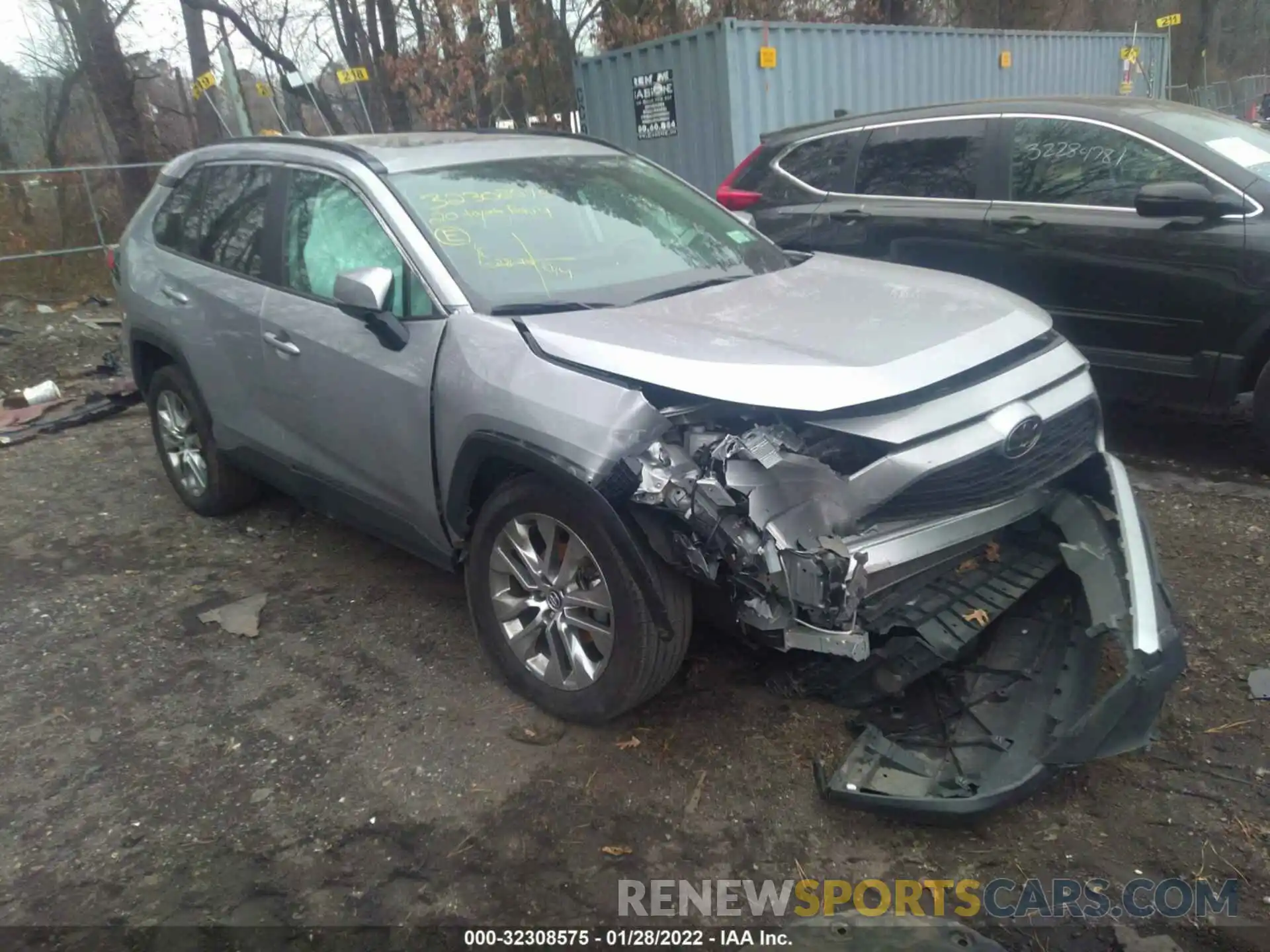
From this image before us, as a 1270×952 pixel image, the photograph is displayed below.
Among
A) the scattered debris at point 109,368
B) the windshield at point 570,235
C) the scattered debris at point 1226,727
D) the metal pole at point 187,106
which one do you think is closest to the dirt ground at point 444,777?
the scattered debris at point 1226,727

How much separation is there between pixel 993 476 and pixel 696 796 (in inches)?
50.7

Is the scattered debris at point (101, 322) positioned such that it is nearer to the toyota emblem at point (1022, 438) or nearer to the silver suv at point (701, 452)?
the silver suv at point (701, 452)

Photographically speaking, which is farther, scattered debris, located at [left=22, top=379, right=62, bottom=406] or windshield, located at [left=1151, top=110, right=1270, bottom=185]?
scattered debris, located at [left=22, top=379, right=62, bottom=406]

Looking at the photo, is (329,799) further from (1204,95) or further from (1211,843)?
(1204,95)

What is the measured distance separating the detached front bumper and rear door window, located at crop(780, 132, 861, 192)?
3445 mm

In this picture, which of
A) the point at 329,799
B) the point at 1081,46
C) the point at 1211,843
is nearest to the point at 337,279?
the point at 329,799

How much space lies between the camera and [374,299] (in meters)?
3.34

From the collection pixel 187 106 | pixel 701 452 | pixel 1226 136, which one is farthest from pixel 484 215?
pixel 187 106

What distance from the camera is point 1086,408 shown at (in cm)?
330

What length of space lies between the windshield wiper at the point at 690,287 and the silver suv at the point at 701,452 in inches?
0.5

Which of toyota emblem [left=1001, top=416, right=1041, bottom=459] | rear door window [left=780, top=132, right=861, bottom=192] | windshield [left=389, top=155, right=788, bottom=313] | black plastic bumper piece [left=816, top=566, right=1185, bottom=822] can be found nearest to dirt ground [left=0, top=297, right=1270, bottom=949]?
black plastic bumper piece [left=816, top=566, right=1185, bottom=822]

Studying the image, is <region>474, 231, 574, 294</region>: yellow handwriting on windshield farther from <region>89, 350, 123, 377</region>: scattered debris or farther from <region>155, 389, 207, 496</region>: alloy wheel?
<region>89, 350, 123, 377</region>: scattered debris

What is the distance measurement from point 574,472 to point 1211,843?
6.55 ft

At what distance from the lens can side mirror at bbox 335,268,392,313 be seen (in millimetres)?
3344
